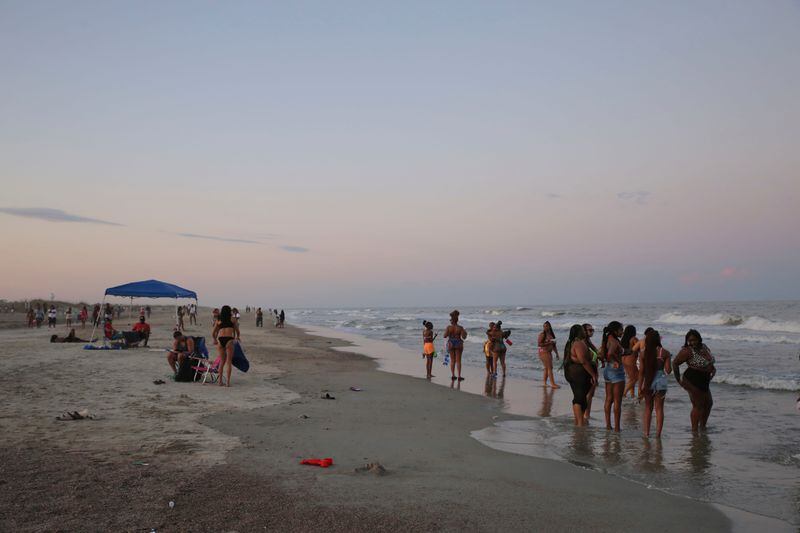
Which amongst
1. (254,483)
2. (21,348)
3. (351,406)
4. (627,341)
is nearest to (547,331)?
(627,341)

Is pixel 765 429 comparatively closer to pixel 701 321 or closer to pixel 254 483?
pixel 254 483

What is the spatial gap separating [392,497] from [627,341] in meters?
5.84

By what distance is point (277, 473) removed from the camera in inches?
229

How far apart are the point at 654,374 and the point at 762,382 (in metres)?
8.52

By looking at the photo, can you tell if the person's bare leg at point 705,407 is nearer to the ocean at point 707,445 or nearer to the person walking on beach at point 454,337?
the ocean at point 707,445

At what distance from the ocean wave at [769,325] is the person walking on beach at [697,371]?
37.7 meters

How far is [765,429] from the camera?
9.68 meters

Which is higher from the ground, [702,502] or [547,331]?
[547,331]

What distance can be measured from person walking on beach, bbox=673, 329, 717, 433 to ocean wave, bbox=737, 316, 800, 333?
3769 cm

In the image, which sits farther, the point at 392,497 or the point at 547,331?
the point at 547,331

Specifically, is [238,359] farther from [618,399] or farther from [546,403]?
[618,399]

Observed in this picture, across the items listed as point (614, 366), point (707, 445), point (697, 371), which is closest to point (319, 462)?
point (614, 366)

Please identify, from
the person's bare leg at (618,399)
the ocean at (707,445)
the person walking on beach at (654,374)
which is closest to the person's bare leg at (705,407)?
the ocean at (707,445)

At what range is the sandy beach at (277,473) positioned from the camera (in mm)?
4570
